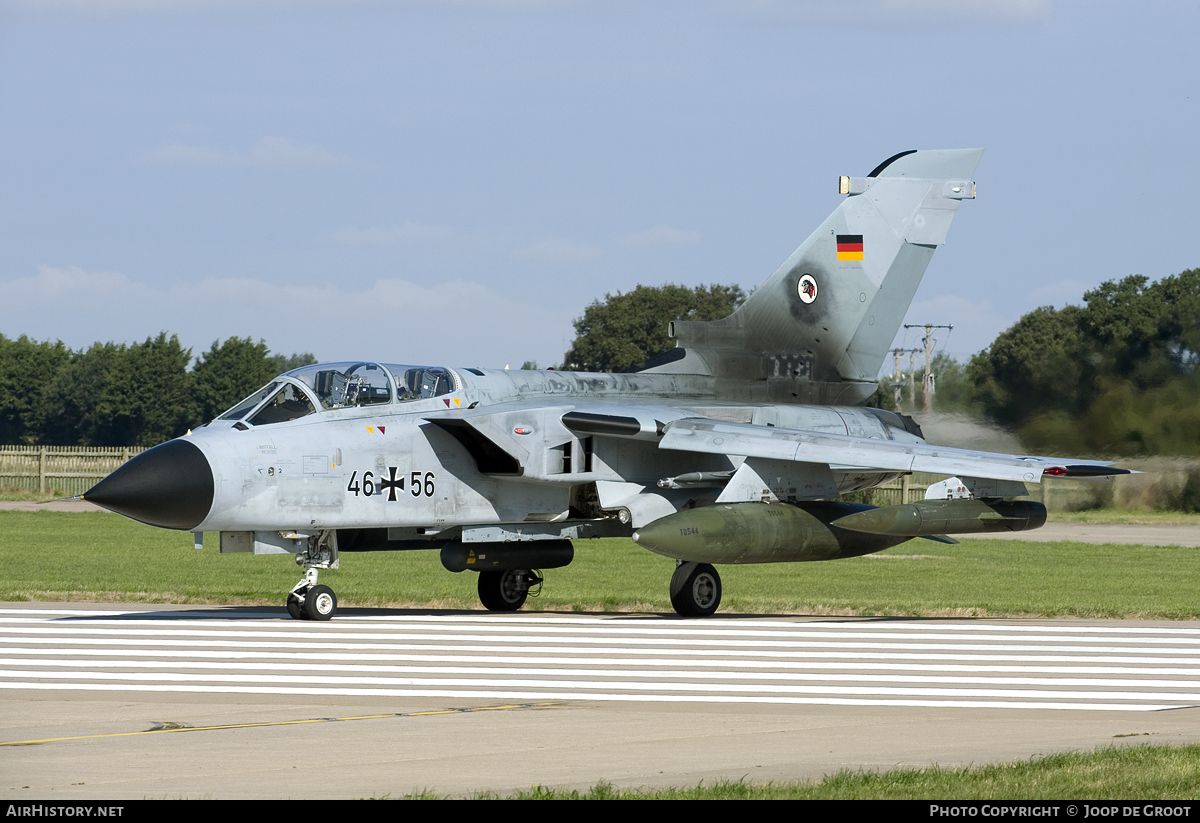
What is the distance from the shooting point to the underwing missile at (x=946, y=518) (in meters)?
16.6

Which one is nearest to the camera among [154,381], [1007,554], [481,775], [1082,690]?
[481,775]

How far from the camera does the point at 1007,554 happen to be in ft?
102

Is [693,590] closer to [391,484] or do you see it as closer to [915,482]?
[391,484]

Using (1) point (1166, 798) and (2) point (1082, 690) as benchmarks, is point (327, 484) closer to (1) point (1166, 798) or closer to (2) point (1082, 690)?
(2) point (1082, 690)

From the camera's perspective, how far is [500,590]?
1880 centimetres

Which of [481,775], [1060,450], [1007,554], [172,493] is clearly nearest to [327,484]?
[172,493]

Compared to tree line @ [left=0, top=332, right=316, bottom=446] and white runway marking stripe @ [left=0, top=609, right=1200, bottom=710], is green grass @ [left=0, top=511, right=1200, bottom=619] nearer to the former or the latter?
white runway marking stripe @ [left=0, top=609, right=1200, bottom=710]

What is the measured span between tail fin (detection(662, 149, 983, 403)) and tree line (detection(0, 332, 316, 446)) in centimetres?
5452

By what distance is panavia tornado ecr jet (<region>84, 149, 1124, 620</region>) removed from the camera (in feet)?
52.1

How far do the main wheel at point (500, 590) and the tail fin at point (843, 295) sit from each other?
3.91 metres

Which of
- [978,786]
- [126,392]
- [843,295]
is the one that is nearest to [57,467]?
[126,392]

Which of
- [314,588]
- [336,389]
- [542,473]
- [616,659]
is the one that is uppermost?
[336,389]

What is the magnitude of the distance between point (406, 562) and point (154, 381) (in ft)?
161

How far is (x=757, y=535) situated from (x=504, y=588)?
366 centimetres
